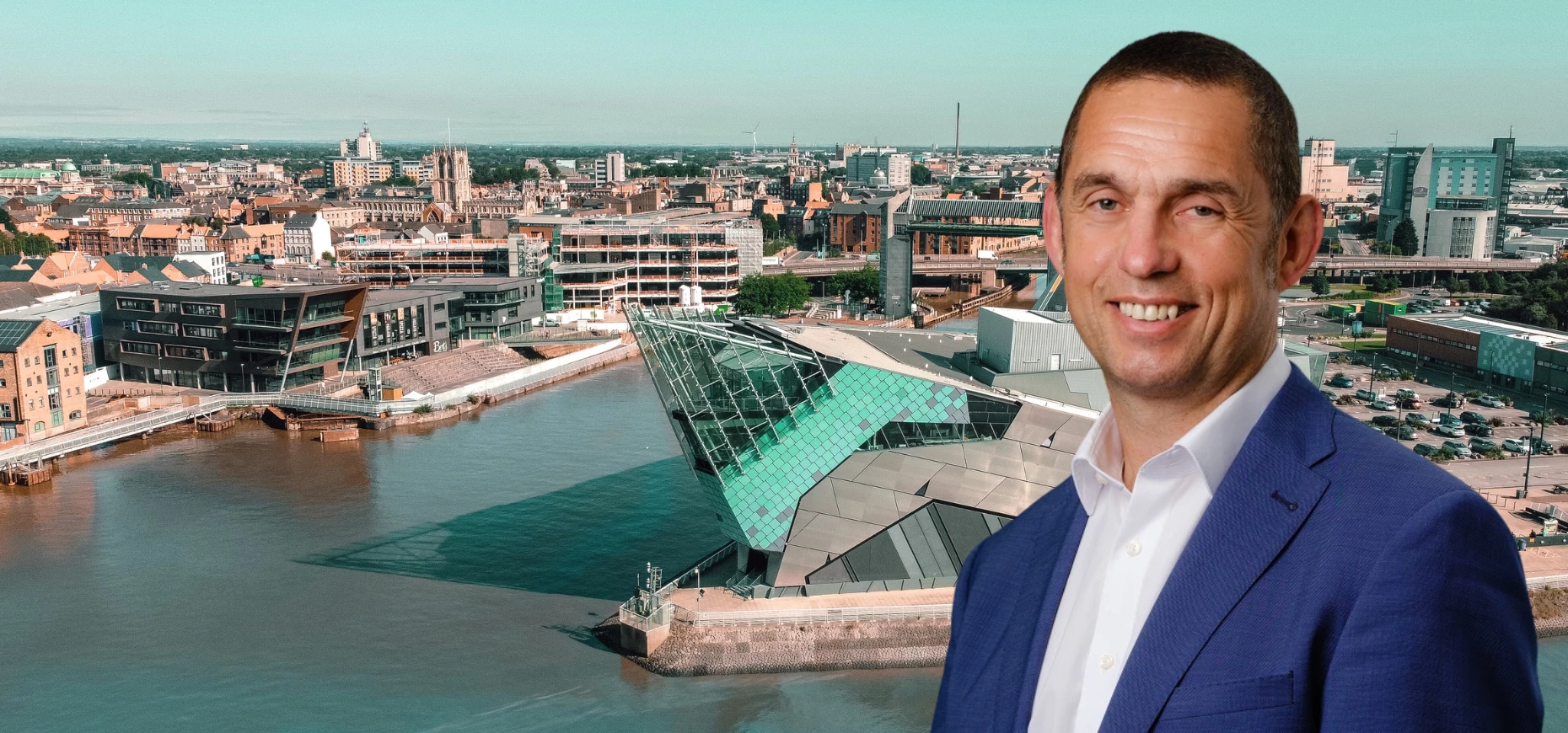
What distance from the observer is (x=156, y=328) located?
17469 millimetres

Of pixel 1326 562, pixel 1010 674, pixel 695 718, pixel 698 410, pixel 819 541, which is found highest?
pixel 1326 562

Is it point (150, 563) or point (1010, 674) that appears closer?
point (1010, 674)

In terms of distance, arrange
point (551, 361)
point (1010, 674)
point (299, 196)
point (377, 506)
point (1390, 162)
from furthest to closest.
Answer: point (299, 196) < point (1390, 162) < point (551, 361) < point (377, 506) < point (1010, 674)

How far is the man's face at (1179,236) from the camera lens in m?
0.72

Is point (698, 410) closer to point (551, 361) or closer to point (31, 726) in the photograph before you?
point (31, 726)

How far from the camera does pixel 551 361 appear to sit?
63.3ft

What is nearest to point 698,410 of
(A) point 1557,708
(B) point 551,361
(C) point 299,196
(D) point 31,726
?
(D) point 31,726

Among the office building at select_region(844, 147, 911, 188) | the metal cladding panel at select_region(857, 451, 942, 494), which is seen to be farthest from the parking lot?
the office building at select_region(844, 147, 911, 188)

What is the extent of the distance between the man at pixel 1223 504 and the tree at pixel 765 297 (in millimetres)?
22538

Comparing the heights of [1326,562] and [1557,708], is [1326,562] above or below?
above

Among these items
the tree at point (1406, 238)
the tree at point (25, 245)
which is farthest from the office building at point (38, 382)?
the tree at point (1406, 238)

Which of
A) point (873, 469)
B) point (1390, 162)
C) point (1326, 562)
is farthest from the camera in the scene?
point (1390, 162)

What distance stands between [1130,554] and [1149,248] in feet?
0.62

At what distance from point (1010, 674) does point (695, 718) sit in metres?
6.72
